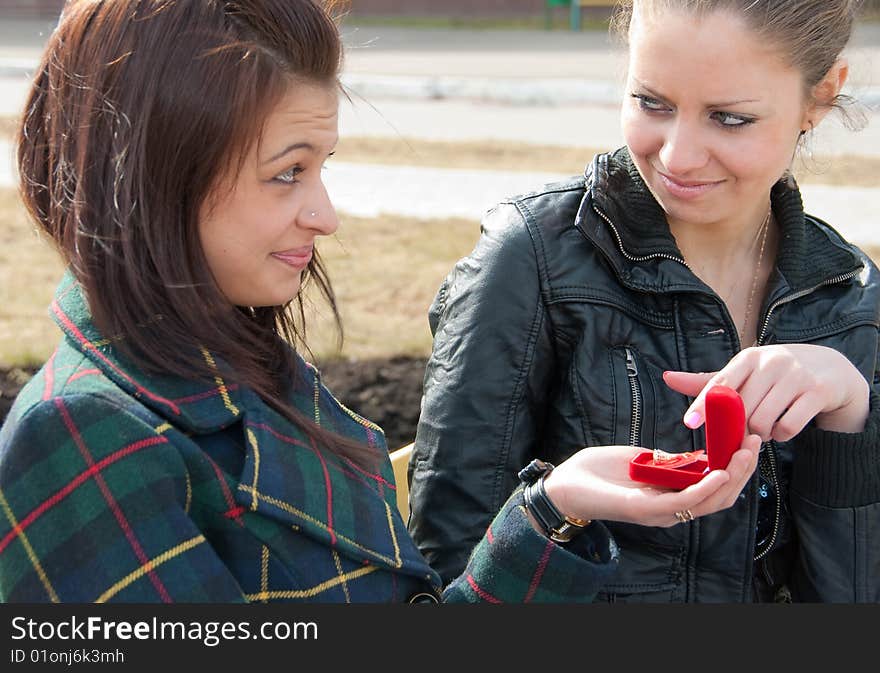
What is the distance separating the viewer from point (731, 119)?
2.06 metres

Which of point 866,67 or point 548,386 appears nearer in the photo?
point 548,386

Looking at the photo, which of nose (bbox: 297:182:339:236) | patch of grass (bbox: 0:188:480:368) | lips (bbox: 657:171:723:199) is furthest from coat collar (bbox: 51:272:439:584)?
patch of grass (bbox: 0:188:480:368)

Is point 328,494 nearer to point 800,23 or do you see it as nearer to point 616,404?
point 616,404

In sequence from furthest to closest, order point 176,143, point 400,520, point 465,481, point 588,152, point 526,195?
point 588,152
point 526,195
point 465,481
point 400,520
point 176,143

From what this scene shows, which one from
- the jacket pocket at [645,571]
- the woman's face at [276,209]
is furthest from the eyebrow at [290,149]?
the jacket pocket at [645,571]

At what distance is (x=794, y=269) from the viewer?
2.23 meters

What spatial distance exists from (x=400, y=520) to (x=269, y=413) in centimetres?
30

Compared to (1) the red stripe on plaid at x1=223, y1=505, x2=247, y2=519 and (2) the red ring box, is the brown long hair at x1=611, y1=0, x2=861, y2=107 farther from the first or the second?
(1) the red stripe on plaid at x1=223, y1=505, x2=247, y2=519

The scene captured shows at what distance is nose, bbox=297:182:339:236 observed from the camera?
1638 millimetres

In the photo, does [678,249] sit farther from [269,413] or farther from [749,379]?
[269,413]

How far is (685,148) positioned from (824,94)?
356 millimetres

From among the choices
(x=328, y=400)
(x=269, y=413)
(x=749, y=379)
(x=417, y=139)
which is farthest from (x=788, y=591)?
(x=417, y=139)

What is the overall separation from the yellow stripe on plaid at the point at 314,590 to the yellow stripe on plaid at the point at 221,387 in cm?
23

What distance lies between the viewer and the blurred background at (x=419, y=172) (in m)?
4.27
